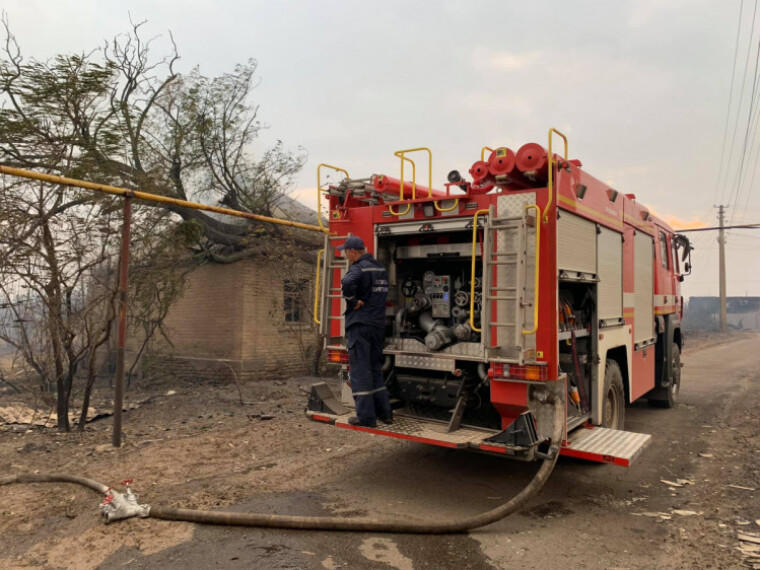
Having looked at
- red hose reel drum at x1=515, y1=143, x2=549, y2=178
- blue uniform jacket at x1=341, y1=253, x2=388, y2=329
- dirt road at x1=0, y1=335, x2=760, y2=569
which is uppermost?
red hose reel drum at x1=515, y1=143, x2=549, y2=178

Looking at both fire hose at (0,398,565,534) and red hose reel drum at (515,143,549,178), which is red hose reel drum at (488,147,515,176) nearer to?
red hose reel drum at (515,143,549,178)

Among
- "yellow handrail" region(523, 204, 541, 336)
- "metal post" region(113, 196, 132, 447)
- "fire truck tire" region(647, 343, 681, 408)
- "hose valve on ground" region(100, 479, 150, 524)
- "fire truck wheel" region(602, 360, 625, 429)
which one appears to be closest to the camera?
"hose valve on ground" region(100, 479, 150, 524)

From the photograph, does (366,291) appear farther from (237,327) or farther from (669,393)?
(237,327)

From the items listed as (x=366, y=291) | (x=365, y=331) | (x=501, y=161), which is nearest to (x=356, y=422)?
(x=365, y=331)

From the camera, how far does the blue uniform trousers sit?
5555mm

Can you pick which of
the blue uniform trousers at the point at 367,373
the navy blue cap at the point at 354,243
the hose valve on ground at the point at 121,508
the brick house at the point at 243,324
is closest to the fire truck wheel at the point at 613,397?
the blue uniform trousers at the point at 367,373

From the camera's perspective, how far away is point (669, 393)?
9539 millimetres

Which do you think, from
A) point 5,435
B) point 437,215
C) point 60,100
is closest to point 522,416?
point 437,215

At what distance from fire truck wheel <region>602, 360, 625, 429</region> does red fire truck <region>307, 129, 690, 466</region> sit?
0.02 metres

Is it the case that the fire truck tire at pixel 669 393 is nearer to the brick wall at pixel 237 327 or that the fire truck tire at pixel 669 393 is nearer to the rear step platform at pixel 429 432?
the rear step platform at pixel 429 432

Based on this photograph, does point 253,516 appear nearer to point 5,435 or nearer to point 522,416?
point 522,416

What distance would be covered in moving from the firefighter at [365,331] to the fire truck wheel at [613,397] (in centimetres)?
245

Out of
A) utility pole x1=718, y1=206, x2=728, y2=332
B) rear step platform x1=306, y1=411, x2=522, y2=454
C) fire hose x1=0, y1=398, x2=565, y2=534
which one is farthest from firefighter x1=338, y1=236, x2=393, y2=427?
utility pole x1=718, y1=206, x2=728, y2=332

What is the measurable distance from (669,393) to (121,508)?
8575 millimetres
